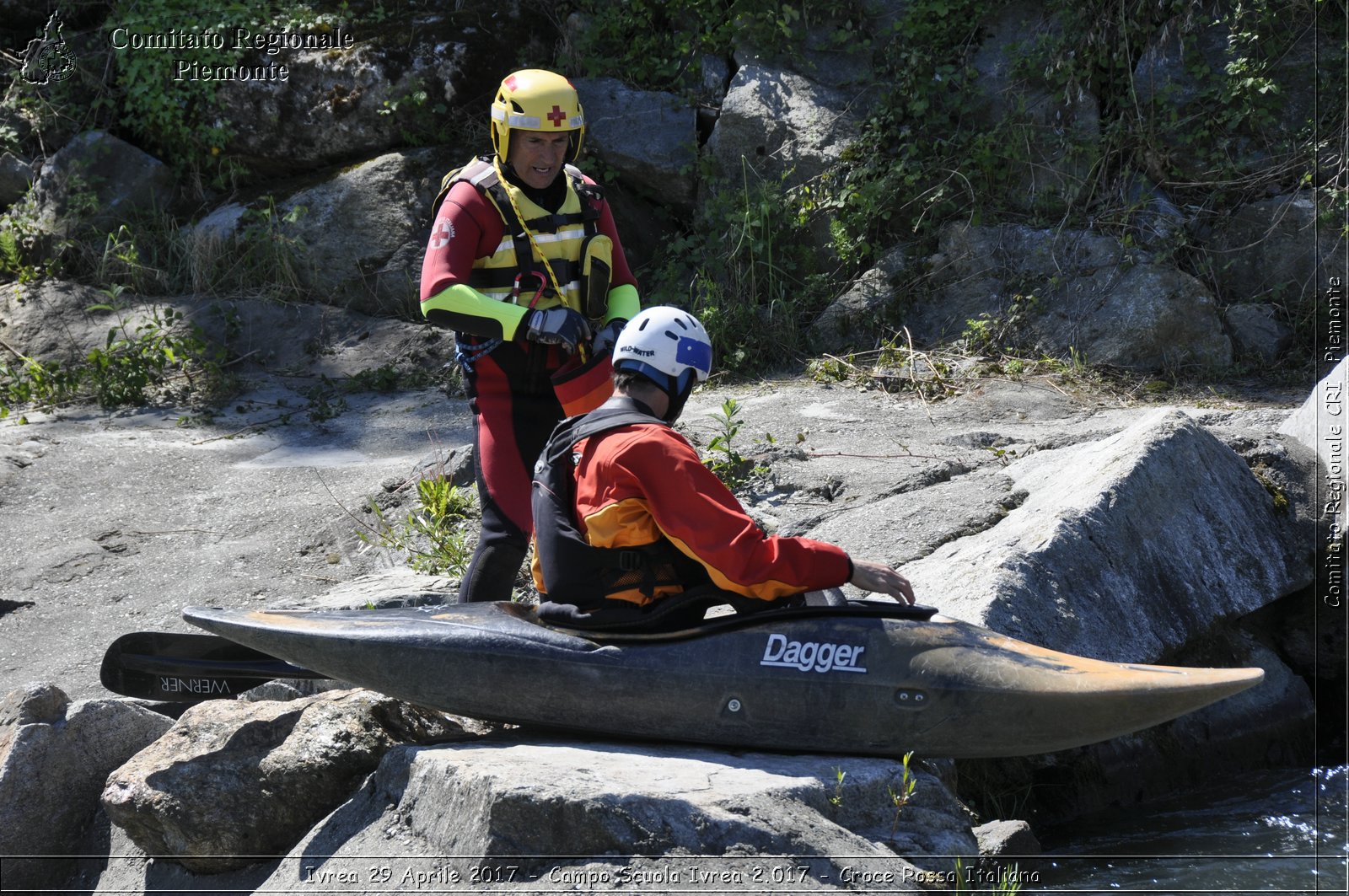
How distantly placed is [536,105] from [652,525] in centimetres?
150

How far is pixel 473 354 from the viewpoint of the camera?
4.01 metres

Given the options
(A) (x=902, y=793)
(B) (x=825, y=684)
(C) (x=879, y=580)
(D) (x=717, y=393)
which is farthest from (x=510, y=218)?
(D) (x=717, y=393)

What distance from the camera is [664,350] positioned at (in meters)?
3.32

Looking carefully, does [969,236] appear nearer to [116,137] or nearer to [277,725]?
[277,725]

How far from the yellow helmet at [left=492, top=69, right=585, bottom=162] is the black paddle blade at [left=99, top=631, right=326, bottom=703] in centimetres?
198

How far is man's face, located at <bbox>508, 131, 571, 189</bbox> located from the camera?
400cm

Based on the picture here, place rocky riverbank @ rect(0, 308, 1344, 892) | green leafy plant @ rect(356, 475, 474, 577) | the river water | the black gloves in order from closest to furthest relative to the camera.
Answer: rocky riverbank @ rect(0, 308, 1344, 892)
the river water
the black gloves
green leafy plant @ rect(356, 475, 474, 577)

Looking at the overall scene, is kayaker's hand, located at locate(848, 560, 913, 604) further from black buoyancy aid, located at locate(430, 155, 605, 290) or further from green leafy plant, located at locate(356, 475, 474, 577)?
green leafy plant, located at locate(356, 475, 474, 577)

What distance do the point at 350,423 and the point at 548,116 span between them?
4.12m

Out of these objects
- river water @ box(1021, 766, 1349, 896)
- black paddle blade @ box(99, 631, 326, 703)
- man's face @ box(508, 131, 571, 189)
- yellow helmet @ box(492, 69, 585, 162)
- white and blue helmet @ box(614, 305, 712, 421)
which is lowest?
river water @ box(1021, 766, 1349, 896)

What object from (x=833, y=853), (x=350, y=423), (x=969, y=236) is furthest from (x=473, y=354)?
(x=969, y=236)

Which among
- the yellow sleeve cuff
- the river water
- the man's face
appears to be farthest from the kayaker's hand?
the man's face

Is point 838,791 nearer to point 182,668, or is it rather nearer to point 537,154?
point 537,154

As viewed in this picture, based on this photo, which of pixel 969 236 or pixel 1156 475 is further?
pixel 969 236
